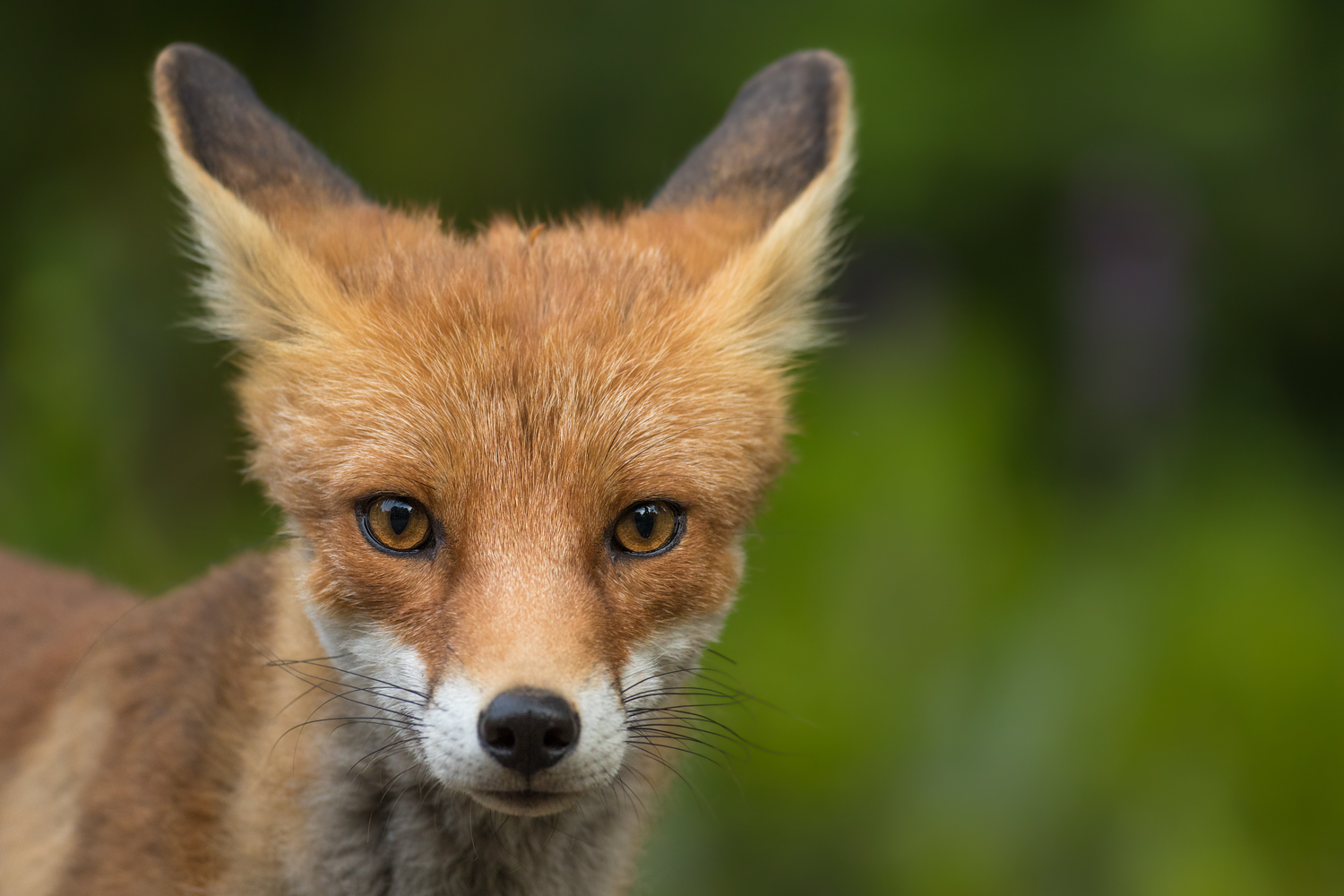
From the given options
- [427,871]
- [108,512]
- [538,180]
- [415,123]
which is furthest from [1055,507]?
[427,871]

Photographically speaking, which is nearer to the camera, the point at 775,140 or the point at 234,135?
the point at 234,135

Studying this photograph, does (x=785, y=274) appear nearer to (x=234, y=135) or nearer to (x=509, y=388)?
(x=509, y=388)

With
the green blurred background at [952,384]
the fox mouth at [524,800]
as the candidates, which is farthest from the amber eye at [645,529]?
the green blurred background at [952,384]

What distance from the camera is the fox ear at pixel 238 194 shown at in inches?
107

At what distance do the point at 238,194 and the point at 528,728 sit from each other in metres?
1.34

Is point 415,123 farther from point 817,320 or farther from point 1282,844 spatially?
point 1282,844

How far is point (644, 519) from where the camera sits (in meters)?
2.61

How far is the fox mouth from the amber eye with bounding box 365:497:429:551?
48 centimetres

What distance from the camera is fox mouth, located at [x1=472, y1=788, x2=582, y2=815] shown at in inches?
95.5

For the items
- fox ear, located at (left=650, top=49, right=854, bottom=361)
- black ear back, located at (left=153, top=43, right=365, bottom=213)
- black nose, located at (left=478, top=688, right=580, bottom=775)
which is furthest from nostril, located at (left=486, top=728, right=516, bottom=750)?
black ear back, located at (left=153, top=43, right=365, bottom=213)

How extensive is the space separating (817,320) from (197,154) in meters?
1.48

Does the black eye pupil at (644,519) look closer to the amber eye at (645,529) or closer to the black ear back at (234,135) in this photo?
the amber eye at (645,529)

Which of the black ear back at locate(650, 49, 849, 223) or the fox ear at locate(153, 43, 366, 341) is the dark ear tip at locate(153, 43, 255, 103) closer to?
the fox ear at locate(153, 43, 366, 341)

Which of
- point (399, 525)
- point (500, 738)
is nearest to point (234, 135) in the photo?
point (399, 525)
